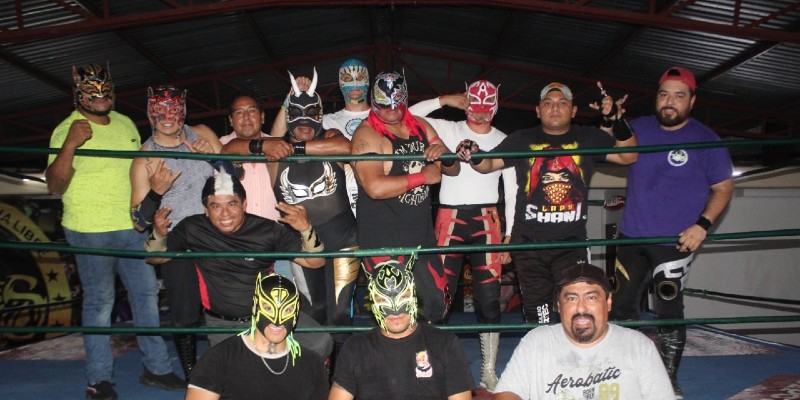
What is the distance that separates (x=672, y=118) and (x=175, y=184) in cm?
306

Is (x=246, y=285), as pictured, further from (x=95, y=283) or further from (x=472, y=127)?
(x=472, y=127)

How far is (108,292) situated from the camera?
4449mm

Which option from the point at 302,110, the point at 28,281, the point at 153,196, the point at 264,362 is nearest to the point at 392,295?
the point at 264,362

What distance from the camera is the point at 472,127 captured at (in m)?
4.87

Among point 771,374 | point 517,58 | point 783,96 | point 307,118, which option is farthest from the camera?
point 517,58

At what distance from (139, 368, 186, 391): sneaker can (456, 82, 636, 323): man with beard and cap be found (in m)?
2.28

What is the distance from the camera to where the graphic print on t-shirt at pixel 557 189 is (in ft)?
14.2

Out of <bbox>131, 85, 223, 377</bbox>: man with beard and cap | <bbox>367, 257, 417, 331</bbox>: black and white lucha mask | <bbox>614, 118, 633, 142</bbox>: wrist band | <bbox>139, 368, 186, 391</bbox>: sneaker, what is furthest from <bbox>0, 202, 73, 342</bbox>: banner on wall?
<bbox>614, 118, 633, 142</bbox>: wrist band

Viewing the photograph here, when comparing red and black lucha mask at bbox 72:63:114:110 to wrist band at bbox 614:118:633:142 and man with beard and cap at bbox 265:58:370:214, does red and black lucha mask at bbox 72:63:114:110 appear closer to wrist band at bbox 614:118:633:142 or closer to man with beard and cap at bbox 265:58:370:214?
man with beard and cap at bbox 265:58:370:214

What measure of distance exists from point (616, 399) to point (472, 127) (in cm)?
220

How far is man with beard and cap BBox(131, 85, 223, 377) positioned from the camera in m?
4.17

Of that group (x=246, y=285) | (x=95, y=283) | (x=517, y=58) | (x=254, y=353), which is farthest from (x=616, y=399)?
(x=517, y=58)

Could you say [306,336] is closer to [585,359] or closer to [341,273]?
[341,273]

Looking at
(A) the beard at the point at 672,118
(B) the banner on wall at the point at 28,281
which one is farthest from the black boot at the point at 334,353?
(B) the banner on wall at the point at 28,281
